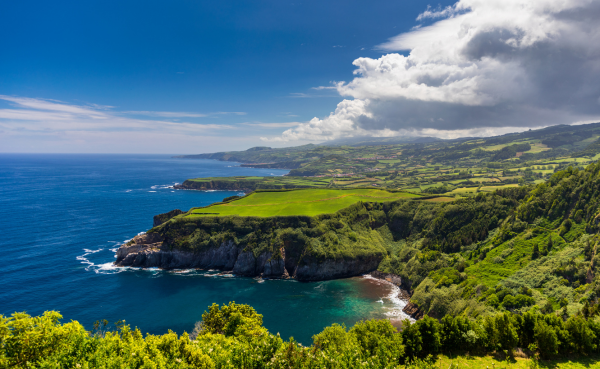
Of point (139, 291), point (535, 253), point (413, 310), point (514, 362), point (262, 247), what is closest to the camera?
point (514, 362)

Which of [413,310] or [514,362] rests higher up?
[514,362]

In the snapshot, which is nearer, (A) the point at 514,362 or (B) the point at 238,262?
(A) the point at 514,362

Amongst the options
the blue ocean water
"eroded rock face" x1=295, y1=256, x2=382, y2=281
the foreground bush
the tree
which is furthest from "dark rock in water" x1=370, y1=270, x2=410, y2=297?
the foreground bush

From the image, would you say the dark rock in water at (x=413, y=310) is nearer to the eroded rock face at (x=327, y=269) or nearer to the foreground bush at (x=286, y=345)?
the eroded rock face at (x=327, y=269)

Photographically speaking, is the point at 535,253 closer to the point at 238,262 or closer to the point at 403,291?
the point at 403,291

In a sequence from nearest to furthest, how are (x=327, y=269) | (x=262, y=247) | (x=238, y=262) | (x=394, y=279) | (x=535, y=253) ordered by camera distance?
(x=535, y=253), (x=394, y=279), (x=327, y=269), (x=238, y=262), (x=262, y=247)

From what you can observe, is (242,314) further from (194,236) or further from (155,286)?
(194,236)

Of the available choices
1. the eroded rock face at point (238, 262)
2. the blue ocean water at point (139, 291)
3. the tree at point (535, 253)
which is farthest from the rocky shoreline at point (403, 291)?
the tree at point (535, 253)

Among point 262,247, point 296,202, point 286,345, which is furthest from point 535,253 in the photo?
point 296,202
